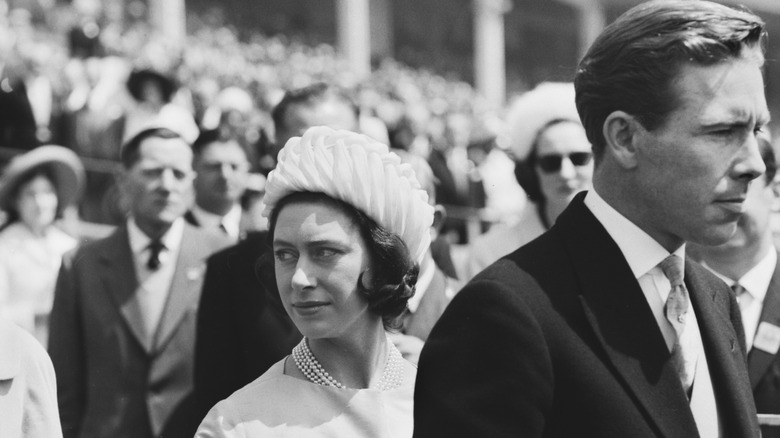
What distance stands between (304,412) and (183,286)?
7.47 feet

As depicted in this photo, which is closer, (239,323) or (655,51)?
(655,51)

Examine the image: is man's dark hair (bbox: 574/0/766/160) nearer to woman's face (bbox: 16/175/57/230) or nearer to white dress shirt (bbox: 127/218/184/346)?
white dress shirt (bbox: 127/218/184/346)

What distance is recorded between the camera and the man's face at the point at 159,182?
5242 mm

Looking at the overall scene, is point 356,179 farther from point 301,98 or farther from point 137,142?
point 137,142

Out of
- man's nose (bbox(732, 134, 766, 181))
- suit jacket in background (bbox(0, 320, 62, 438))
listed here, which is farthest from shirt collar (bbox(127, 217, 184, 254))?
man's nose (bbox(732, 134, 766, 181))

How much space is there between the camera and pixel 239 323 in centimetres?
406

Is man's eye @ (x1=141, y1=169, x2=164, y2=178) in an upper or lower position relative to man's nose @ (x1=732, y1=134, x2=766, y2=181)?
lower

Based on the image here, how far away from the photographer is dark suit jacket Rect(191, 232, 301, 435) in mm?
3988

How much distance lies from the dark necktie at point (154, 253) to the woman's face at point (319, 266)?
2.27 meters

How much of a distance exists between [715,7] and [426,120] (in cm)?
1425

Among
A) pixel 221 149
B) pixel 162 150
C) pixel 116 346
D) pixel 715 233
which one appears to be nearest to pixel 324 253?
pixel 715 233

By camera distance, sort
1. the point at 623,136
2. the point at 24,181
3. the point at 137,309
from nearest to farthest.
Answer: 1. the point at 623,136
2. the point at 137,309
3. the point at 24,181

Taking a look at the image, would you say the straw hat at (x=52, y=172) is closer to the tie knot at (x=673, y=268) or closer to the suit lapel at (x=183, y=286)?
the suit lapel at (x=183, y=286)

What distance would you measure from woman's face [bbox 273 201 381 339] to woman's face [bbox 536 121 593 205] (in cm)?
191
